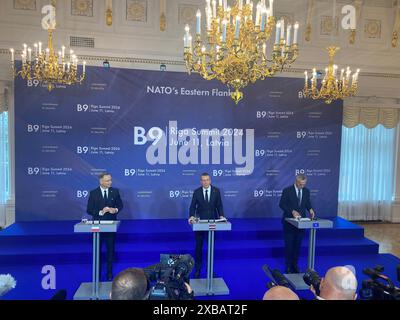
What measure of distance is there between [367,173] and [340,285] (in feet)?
25.0

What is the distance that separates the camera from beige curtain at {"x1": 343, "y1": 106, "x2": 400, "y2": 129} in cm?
794

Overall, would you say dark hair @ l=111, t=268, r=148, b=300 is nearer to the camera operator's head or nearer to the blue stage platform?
the camera operator's head

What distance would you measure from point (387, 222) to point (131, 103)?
23.7 feet

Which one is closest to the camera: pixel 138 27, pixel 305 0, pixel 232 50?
pixel 232 50

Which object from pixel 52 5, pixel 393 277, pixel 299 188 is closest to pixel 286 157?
pixel 299 188

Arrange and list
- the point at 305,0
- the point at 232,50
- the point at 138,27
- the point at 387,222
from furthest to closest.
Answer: the point at 387,222, the point at 305,0, the point at 138,27, the point at 232,50

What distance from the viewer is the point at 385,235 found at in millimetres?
7426

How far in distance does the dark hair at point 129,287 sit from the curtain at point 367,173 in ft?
25.5

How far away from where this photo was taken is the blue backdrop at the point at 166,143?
6.44m

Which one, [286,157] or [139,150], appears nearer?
[139,150]

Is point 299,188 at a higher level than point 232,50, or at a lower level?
lower

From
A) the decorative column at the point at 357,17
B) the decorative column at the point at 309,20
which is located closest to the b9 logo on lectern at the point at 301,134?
the decorative column at the point at 309,20

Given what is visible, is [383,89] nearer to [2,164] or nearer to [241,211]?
[241,211]

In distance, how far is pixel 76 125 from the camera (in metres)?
6.53
